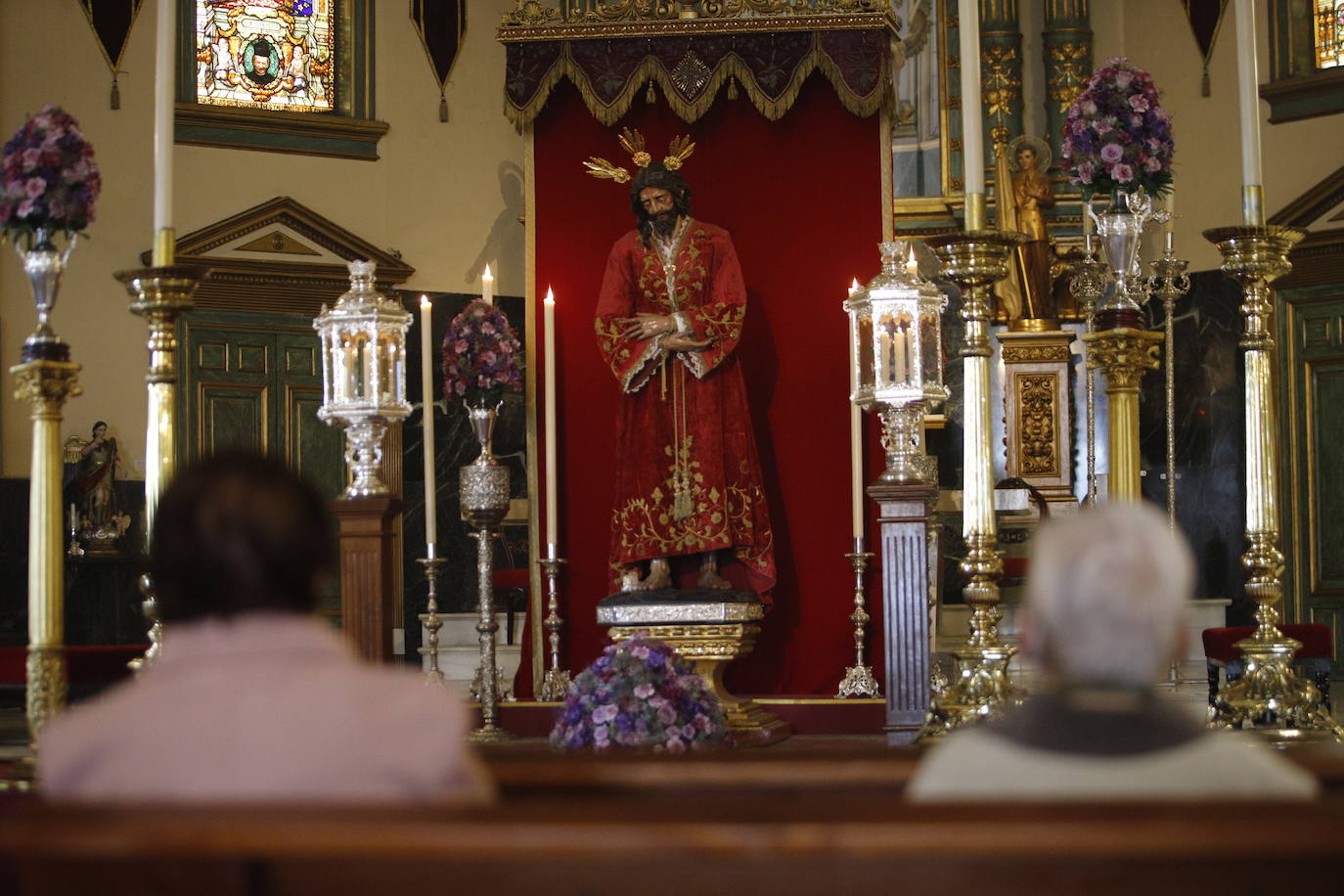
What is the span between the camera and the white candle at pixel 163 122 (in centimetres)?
457

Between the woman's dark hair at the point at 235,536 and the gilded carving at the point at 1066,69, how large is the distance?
9183mm

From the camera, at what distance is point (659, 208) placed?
21.5 ft

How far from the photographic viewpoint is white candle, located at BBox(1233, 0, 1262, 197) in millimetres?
4996

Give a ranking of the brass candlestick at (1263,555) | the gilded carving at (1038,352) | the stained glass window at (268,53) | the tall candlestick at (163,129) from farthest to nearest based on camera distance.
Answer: the stained glass window at (268,53) → the gilded carving at (1038,352) → the brass candlestick at (1263,555) → the tall candlestick at (163,129)

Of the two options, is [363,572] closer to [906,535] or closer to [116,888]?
[906,535]

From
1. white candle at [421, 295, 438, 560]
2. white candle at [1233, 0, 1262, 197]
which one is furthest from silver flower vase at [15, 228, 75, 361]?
white candle at [1233, 0, 1262, 197]

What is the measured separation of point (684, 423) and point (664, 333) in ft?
Result: 1.21

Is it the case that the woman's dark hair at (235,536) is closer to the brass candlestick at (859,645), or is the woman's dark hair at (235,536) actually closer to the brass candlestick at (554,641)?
the brass candlestick at (859,645)

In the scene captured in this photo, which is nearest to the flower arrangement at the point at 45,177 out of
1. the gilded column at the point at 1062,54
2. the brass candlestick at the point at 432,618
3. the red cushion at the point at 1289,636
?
the brass candlestick at the point at 432,618

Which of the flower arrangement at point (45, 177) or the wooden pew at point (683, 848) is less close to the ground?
the flower arrangement at point (45, 177)

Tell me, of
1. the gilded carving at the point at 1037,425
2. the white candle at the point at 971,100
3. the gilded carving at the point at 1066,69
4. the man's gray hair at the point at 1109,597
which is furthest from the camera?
the gilded carving at the point at 1066,69

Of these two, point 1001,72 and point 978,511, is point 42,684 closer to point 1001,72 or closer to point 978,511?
point 978,511

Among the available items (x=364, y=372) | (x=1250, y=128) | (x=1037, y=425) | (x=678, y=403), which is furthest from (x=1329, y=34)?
(x=364, y=372)

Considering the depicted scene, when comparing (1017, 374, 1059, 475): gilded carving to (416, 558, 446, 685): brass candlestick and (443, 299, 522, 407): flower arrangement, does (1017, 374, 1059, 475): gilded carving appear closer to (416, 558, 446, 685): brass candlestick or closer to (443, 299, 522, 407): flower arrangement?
(443, 299, 522, 407): flower arrangement
